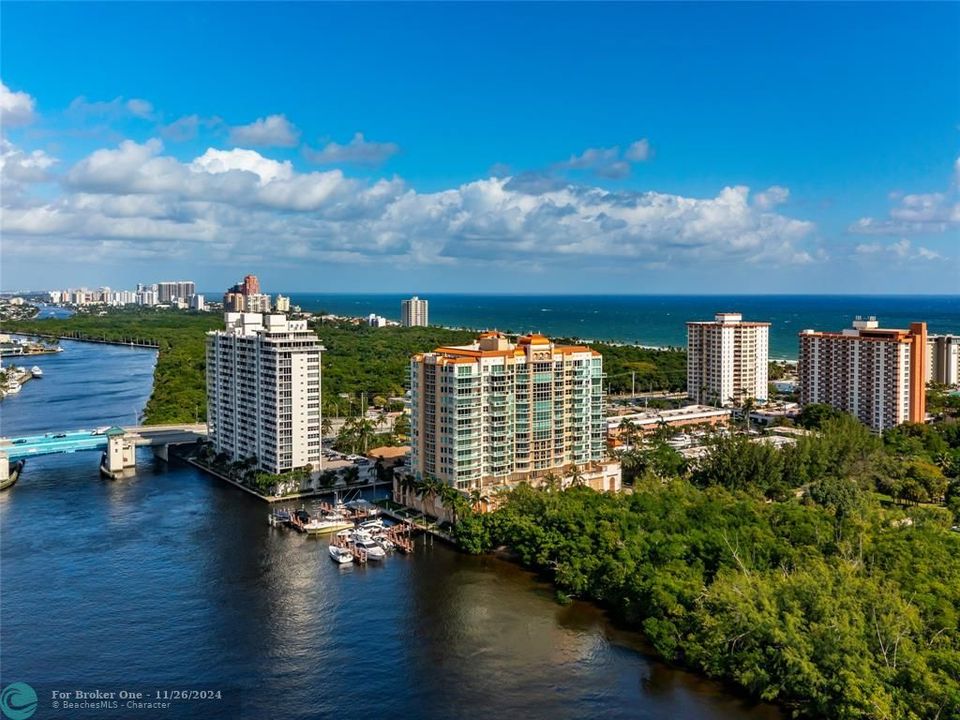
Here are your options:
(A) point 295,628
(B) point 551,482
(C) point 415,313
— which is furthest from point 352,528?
(C) point 415,313

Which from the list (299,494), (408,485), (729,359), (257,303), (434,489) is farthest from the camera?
(257,303)

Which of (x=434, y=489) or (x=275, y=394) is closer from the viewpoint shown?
(x=434, y=489)

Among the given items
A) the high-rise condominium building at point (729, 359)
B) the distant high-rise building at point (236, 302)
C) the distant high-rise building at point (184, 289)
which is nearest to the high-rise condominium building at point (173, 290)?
the distant high-rise building at point (184, 289)

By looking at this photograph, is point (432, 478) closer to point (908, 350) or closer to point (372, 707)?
point (372, 707)

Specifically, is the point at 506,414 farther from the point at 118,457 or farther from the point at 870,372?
the point at 870,372

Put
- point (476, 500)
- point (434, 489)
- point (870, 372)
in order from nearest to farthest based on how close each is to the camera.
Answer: point (476, 500) → point (434, 489) → point (870, 372)

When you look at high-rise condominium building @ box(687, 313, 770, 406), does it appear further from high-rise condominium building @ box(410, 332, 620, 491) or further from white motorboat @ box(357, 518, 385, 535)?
white motorboat @ box(357, 518, 385, 535)

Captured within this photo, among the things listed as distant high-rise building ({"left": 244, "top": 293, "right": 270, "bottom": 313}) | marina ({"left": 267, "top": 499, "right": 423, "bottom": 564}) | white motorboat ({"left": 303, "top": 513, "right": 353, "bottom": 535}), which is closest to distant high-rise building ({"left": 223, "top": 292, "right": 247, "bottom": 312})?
distant high-rise building ({"left": 244, "top": 293, "right": 270, "bottom": 313})
